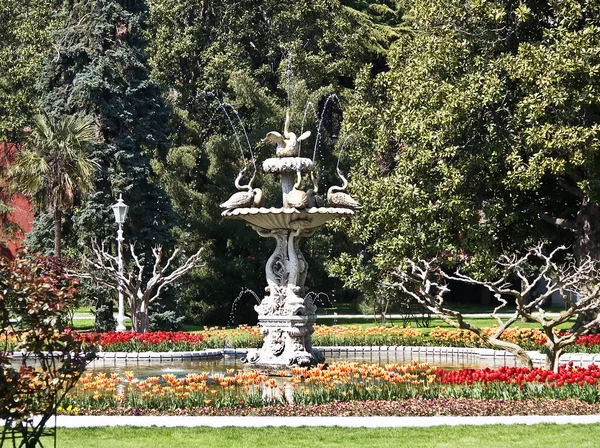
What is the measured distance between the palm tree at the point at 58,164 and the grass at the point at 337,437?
1614cm

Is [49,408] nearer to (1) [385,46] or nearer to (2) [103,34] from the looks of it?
(2) [103,34]

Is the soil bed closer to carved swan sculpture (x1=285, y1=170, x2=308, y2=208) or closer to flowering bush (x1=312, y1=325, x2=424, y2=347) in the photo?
carved swan sculpture (x1=285, y1=170, x2=308, y2=208)

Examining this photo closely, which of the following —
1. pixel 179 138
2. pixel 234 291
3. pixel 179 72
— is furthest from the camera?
pixel 179 72

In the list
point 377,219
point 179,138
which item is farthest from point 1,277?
point 179,138

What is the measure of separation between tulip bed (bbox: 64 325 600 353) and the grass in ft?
30.0

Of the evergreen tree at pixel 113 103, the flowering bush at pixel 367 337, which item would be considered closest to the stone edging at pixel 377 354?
the flowering bush at pixel 367 337

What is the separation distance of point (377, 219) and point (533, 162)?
4684 millimetres

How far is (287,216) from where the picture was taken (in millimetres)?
17938

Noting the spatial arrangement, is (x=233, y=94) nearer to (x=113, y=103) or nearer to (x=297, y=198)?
(x=113, y=103)

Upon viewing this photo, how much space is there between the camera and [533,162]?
73.6 ft

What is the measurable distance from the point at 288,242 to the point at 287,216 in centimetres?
68

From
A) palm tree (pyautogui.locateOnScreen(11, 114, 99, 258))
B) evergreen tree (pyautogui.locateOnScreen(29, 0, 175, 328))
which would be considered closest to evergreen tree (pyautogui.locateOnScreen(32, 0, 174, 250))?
evergreen tree (pyautogui.locateOnScreen(29, 0, 175, 328))

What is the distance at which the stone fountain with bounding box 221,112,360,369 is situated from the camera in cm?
1792

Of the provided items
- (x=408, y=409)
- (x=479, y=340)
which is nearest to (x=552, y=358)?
(x=408, y=409)
